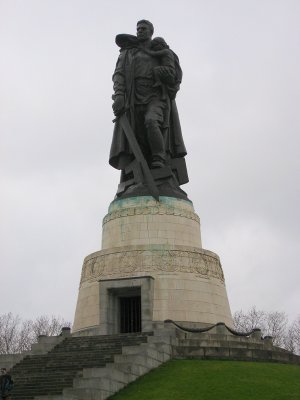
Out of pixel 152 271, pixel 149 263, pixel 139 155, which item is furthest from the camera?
pixel 139 155

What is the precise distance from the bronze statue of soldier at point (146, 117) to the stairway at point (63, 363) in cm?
833

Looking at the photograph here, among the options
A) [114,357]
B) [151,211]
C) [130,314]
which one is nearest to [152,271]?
[130,314]

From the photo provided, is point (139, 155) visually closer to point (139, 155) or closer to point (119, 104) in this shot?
point (139, 155)

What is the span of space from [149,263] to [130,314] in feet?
8.30

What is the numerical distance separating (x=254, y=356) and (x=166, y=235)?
743cm

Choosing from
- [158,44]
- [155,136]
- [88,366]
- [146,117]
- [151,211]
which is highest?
[158,44]

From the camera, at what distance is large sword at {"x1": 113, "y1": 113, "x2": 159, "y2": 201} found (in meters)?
28.4

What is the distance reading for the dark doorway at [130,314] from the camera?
26.2 meters

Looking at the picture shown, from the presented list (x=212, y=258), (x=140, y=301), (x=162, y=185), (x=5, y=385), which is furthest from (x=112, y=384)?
(x=162, y=185)

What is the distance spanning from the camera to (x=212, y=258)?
90.6ft

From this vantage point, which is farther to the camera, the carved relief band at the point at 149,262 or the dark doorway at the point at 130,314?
the dark doorway at the point at 130,314

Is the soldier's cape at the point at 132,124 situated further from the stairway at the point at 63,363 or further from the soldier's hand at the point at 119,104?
the stairway at the point at 63,363

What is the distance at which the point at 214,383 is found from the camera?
1791 centimetres

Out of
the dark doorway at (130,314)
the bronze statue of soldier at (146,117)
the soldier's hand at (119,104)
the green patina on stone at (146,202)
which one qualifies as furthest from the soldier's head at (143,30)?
the dark doorway at (130,314)
